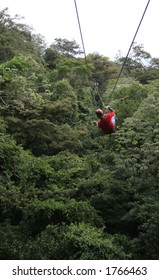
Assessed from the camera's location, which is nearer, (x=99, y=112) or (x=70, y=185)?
(x=99, y=112)

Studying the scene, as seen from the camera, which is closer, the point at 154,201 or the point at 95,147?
the point at 154,201

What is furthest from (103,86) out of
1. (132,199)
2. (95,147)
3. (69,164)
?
(132,199)

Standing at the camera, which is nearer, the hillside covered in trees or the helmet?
the helmet

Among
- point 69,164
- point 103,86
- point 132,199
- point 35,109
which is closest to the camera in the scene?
point 132,199

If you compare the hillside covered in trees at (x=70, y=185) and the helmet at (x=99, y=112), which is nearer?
the helmet at (x=99, y=112)

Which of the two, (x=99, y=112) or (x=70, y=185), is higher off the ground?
(x=99, y=112)

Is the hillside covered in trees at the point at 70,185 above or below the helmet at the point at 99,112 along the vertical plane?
below

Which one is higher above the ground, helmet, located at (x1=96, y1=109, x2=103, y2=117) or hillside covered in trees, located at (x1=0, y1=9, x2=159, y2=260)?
helmet, located at (x1=96, y1=109, x2=103, y2=117)

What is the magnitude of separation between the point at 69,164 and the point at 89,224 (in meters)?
3.72

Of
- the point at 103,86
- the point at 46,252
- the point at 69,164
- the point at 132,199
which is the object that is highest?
the point at 103,86

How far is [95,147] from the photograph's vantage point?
54.0 feet

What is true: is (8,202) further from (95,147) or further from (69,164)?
(95,147)

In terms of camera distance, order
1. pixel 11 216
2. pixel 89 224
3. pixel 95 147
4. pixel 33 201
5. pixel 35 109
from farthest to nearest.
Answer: pixel 95 147 < pixel 35 109 < pixel 11 216 < pixel 33 201 < pixel 89 224

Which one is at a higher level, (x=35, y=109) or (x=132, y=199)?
(x=35, y=109)
